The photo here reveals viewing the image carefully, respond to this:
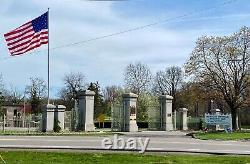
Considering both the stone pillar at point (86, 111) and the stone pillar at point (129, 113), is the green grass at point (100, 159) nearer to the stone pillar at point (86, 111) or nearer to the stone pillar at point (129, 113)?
the stone pillar at point (86, 111)

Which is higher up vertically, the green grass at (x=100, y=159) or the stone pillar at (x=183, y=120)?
the stone pillar at (x=183, y=120)

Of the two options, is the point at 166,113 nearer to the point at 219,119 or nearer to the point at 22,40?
the point at 219,119

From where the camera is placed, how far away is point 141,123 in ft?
181

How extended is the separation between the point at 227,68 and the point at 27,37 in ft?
65.9

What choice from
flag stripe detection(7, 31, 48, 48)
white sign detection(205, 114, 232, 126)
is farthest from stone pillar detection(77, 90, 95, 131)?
white sign detection(205, 114, 232, 126)

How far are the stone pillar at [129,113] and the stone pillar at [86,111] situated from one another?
11.2 ft

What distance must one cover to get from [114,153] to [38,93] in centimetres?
7156

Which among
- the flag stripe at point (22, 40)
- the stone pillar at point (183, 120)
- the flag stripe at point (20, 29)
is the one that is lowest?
the stone pillar at point (183, 120)

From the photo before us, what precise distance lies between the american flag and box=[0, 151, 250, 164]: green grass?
1269 cm

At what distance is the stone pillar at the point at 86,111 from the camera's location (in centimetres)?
3431

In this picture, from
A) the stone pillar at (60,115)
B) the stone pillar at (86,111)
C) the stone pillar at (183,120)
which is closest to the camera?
the stone pillar at (60,115)

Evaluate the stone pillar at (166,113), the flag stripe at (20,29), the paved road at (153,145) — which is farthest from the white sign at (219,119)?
the flag stripe at (20,29)

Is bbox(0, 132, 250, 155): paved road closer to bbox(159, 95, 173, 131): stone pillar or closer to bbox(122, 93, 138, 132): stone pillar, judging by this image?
bbox(122, 93, 138, 132): stone pillar

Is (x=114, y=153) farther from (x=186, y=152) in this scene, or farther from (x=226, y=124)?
(x=226, y=124)
